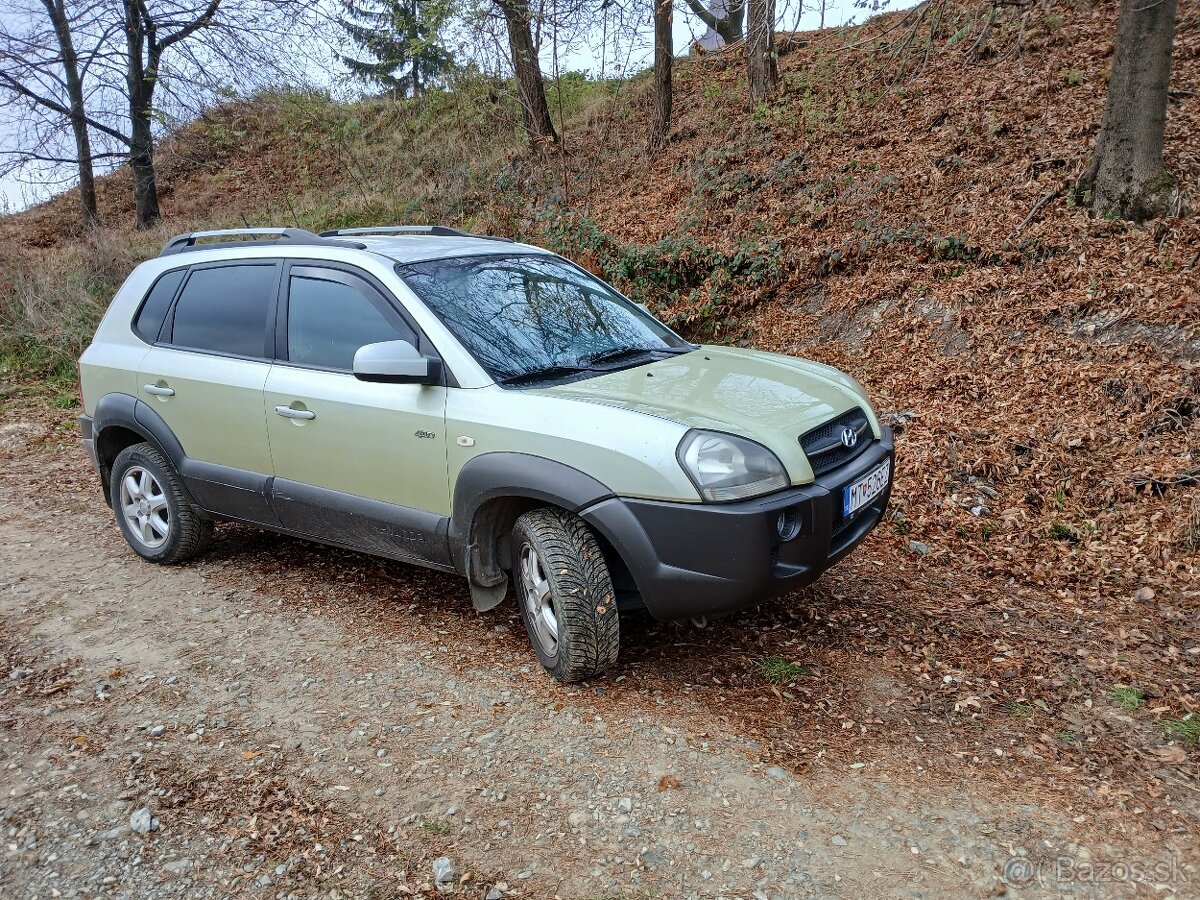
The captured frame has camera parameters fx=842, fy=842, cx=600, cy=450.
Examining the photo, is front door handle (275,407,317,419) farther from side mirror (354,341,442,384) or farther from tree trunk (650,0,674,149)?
tree trunk (650,0,674,149)

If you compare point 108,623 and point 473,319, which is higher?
point 473,319

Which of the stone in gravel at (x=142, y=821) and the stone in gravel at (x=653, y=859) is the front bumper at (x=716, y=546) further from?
the stone in gravel at (x=142, y=821)

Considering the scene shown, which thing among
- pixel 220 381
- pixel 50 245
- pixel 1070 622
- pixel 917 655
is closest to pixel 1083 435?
pixel 1070 622

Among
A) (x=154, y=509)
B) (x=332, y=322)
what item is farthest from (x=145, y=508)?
(x=332, y=322)

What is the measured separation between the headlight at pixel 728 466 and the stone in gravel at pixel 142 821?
86.4 inches

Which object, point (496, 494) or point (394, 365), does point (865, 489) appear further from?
point (394, 365)

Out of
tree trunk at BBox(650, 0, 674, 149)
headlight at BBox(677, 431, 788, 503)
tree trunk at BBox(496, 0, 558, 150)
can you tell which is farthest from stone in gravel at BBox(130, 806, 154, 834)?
tree trunk at BBox(650, 0, 674, 149)

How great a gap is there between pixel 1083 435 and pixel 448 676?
4.30 metres

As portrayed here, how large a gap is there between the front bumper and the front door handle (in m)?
1.62

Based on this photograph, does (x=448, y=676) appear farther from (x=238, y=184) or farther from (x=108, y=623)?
(x=238, y=184)

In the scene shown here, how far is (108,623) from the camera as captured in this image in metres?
4.39

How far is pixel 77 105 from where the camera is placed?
15.4 metres

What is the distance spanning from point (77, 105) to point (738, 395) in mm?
16811

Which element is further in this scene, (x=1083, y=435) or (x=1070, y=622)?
(x=1083, y=435)
